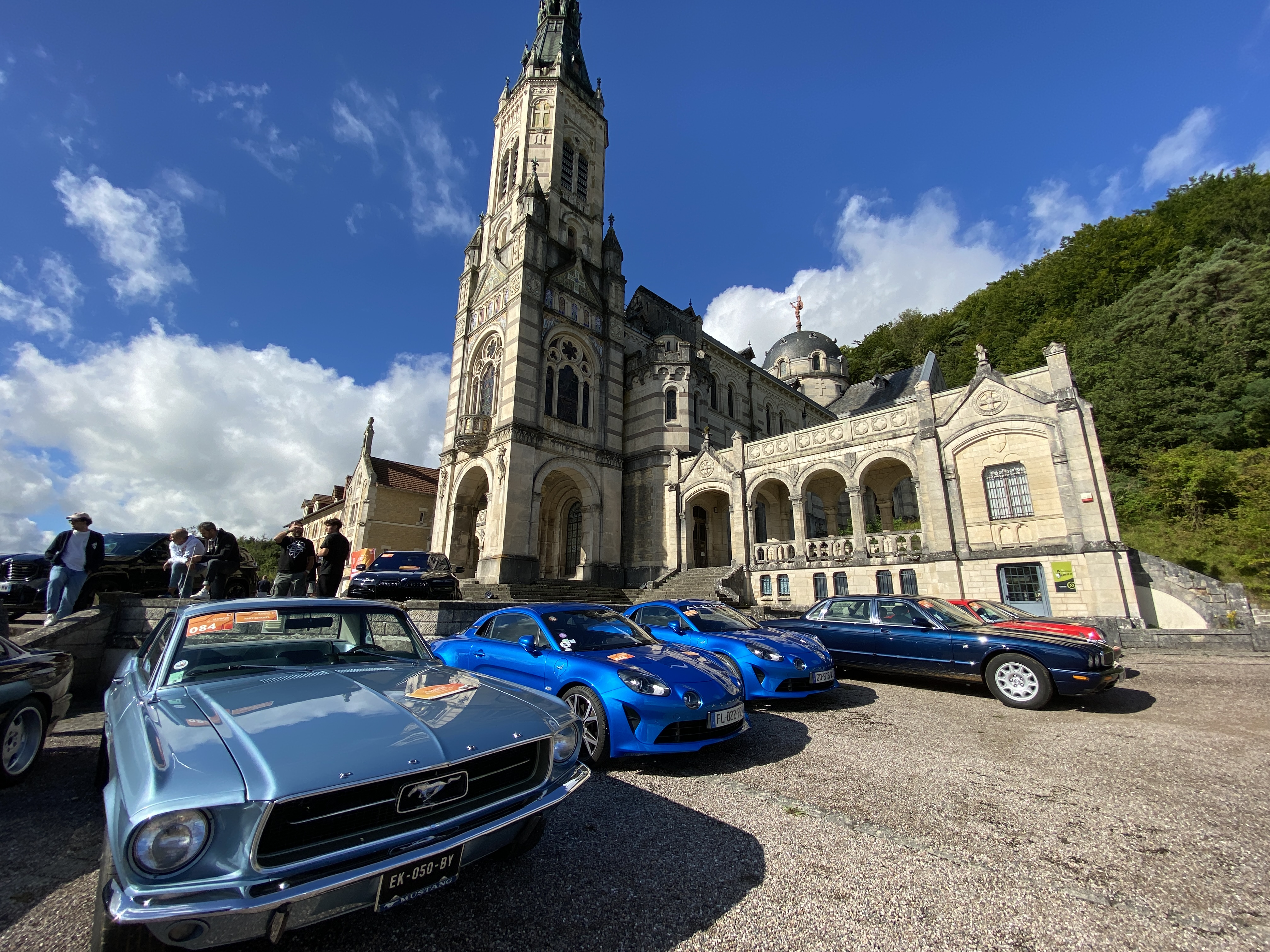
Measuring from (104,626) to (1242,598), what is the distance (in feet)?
78.2

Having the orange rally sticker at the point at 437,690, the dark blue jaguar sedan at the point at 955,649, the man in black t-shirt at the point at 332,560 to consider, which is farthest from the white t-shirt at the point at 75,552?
the dark blue jaguar sedan at the point at 955,649

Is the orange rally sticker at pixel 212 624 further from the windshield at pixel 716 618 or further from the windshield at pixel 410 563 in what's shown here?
the windshield at pixel 410 563

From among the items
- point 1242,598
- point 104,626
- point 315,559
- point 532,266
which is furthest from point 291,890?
point 532,266

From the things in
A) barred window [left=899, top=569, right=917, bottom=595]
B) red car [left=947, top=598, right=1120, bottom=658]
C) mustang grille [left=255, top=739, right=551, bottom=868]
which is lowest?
mustang grille [left=255, top=739, right=551, bottom=868]

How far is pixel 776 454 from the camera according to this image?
21.5m

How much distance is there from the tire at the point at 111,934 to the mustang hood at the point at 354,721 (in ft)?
1.58

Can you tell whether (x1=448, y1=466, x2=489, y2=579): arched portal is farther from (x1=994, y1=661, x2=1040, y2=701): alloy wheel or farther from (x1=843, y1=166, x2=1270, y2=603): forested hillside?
(x1=843, y1=166, x2=1270, y2=603): forested hillside

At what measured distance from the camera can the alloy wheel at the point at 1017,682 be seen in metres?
6.99

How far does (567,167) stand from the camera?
28.5 m

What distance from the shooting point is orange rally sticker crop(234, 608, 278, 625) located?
359 centimetres

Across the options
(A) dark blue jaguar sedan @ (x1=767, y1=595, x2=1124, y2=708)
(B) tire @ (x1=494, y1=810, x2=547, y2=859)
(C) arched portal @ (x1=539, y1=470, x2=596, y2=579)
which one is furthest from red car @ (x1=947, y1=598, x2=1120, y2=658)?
(C) arched portal @ (x1=539, y1=470, x2=596, y2=579)

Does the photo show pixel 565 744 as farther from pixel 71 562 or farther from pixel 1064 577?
pixel 1064 577

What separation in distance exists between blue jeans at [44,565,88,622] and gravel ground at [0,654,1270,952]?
11.0 ft

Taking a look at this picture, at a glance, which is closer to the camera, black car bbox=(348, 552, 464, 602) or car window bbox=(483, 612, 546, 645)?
car window bbox=(483, 612, 546, 645)
